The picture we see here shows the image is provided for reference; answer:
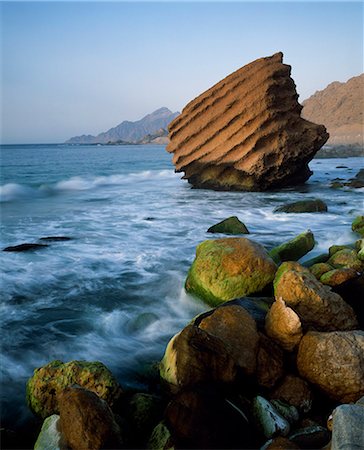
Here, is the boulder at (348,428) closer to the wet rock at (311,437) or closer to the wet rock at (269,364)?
the wet rock at (311,437)

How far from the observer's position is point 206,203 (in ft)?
52.6

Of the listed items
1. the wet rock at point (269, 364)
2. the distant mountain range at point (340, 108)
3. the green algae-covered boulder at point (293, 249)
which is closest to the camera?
the wet rock at point (269, 364)

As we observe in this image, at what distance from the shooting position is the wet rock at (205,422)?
271 centimetres

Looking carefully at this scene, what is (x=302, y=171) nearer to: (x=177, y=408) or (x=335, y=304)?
(x=335, y=304)

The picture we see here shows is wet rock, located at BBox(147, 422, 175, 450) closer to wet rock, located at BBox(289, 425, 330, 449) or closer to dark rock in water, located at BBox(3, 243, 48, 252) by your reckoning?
wet rock, located at BBox(289, 425, 330, 449)

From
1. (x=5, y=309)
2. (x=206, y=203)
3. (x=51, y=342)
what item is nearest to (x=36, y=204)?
(x=206, y=203)

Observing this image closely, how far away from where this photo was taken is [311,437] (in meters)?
2.93

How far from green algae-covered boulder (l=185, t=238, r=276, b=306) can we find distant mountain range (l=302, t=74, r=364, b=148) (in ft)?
227

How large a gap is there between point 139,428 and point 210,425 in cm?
76

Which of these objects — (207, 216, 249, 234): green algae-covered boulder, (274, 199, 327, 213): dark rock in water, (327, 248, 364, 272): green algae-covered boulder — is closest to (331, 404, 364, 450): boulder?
(327, 248, 364, 272): green algae-covered boulder

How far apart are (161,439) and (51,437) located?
814mm

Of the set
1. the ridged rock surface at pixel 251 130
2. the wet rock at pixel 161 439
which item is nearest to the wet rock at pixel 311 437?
the wet rock at pixel 161 439

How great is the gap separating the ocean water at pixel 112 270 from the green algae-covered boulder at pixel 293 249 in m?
1.61

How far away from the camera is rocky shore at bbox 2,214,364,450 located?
2.75 m
